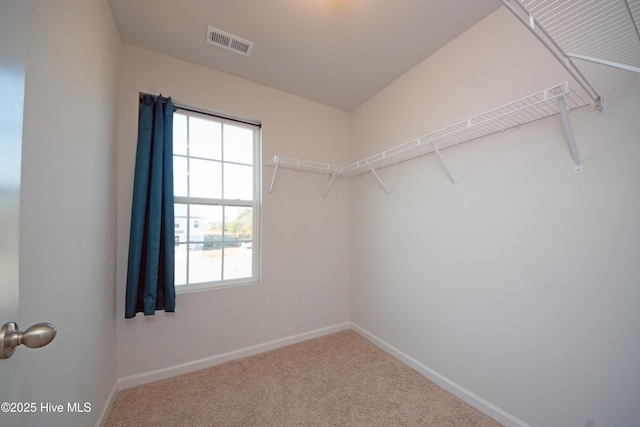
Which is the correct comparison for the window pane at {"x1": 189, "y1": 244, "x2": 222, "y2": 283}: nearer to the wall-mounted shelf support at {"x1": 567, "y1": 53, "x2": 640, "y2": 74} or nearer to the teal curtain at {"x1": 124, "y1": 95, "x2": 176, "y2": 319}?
the teal curtain at {"x1": 124, "y1": 95, "x2": 176, "y2": 319}

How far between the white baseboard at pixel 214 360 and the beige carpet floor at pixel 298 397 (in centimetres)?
4

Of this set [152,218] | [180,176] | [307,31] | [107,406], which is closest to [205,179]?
[180,176]

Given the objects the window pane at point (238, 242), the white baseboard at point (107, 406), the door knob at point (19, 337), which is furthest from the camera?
the window pane at point (238, 242)

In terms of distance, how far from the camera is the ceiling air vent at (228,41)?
1792mm

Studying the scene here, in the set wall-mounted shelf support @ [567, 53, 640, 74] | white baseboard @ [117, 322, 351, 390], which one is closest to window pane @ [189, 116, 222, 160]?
white baseboard @ [117, 322, 351, 390]

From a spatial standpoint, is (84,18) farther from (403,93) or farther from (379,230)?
(379,230)

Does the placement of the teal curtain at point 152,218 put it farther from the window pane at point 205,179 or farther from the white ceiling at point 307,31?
the white ceiling at point 307,31

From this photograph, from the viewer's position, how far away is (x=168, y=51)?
1.98 meters

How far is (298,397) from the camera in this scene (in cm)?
174

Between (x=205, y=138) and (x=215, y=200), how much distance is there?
1.92 feet

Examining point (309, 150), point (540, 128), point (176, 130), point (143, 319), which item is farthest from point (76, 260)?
point (540, 128)

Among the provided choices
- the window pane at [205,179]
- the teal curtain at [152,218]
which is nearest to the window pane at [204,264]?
the teal curtain at [152,218]

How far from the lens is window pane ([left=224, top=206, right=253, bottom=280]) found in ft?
7.55

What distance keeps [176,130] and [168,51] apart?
615 mm
